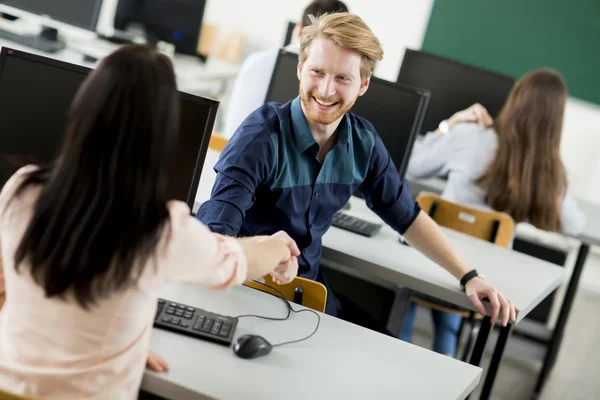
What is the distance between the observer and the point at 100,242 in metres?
1.22

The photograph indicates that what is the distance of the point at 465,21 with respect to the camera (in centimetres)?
573

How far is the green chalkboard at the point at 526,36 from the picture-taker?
545 centimetres

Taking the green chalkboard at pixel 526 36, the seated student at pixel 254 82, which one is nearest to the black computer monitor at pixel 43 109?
the seated student at pixel 254 82

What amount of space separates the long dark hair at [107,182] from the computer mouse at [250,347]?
40cm

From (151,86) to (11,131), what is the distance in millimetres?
826

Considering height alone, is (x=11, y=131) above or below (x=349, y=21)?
below

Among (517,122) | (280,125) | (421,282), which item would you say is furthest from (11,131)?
(517,122)

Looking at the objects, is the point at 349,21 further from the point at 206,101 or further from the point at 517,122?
the point at 517,122

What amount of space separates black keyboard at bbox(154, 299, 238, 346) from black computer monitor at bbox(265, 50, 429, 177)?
1.24 meters

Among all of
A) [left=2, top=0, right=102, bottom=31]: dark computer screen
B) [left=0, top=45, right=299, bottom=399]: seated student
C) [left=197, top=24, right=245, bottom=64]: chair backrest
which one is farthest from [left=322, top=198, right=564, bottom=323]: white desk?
[left=197, top=24, right=245, bottom=64]: chair backrest

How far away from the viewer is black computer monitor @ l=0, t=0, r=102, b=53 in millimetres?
4230

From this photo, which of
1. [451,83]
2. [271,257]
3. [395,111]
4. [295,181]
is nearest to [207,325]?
[271,257]

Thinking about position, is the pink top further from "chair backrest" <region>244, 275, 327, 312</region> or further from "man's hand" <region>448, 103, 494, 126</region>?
"man's hand" <region>448, 103, 494, 126</region>

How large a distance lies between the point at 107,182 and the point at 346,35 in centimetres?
107
